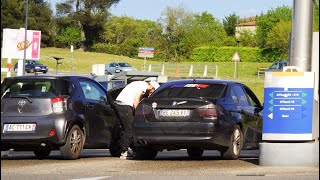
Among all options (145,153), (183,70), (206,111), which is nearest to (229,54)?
(183,70)

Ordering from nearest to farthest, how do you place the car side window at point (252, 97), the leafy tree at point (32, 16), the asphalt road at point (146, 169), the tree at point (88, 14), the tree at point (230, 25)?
1. the asphalt road at point (146, 169)
2. the car side window at point (252, 97)
3. the leafy tree at point (32, 16)
4. the tree at point (88, 14)
5. the tree at point (230, 25)

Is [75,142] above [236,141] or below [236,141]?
below

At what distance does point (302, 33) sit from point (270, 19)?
4545 inches

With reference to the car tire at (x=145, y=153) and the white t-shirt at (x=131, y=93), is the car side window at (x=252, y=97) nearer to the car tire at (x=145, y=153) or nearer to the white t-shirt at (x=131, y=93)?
the white t-shirt at (x=131, y=93)

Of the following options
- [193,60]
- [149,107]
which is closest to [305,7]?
[149,107]

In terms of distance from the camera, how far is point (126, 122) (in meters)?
16.4

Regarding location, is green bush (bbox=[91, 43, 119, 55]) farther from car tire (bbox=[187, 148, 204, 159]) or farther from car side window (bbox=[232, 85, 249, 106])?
car side window (bbox=[232, 85, 249, 106])

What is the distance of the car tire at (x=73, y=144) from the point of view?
15375 millimetres

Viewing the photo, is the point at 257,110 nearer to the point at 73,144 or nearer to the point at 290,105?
the point at 290,105

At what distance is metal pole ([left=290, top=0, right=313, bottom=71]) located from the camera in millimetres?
14711

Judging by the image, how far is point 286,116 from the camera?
13.8 metres

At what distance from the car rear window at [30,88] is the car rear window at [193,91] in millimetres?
1694

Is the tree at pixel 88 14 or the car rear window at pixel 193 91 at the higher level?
the tree at pixel 88 14

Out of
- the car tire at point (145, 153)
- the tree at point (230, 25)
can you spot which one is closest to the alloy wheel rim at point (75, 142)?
the car tire at point (145, 153)
